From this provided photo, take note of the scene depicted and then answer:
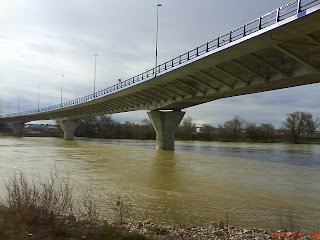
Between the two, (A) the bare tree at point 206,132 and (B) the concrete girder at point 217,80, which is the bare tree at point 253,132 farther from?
(B) the concrete girder at point 217,80

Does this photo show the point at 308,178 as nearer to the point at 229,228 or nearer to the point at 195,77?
the point at 229,228

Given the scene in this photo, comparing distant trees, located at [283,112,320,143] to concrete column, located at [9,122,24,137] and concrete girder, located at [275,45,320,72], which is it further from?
concrete column, located at [9,122,24,137]

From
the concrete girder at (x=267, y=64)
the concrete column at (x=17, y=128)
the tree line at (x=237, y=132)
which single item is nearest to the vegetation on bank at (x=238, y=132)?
the tree line at (x=237, y=132)

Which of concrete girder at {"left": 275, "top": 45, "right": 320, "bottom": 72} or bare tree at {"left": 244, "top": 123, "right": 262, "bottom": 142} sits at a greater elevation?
concrete girder at {"left": 275, "top": 45, "right": 320, "bottom": 72}

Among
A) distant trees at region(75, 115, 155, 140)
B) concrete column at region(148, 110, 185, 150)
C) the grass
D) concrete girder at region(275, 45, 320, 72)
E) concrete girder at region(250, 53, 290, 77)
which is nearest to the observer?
the grass

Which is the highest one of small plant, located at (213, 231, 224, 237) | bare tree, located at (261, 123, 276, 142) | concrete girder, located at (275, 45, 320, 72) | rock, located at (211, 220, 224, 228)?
concrete girder, located at (275, 45, 320, 72)

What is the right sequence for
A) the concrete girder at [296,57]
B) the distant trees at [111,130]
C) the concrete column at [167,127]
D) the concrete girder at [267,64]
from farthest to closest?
the distant trees at [111,130] < the concrete column at [167,127] < the concrete girder at [267,64] < the concrete girder at [296,57]

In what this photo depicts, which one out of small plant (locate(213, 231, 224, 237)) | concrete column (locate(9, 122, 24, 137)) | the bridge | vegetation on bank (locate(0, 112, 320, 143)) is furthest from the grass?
concrete column (locate(9, 122, 24, 137))

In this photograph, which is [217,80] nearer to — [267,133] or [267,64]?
[267,64]

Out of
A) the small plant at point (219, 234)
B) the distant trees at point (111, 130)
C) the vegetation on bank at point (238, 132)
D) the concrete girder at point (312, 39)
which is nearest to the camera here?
the small plant at point (219, 234)

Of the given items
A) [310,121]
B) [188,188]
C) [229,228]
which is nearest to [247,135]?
[310,121]

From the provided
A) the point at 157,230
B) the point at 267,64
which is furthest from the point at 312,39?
the point at 157,230

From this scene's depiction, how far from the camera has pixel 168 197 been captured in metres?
13.1

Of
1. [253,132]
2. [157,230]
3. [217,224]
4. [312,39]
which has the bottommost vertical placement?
[217,224]
